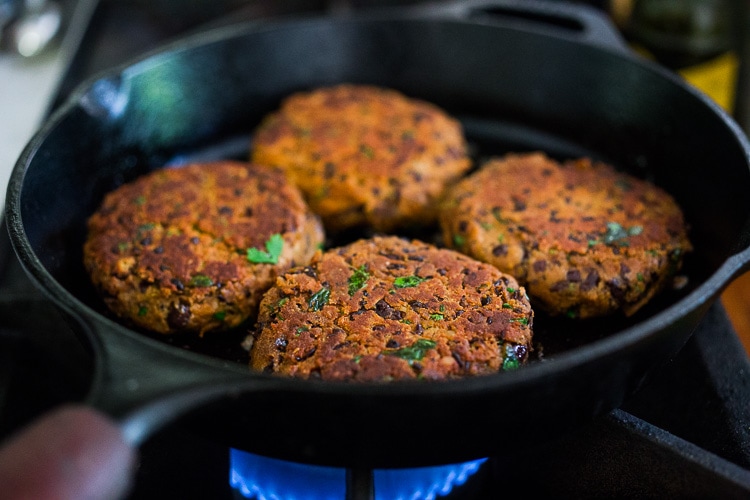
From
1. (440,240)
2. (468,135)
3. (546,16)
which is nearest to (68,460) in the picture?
(440,240)

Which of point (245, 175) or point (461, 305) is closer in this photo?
point (461, 305)

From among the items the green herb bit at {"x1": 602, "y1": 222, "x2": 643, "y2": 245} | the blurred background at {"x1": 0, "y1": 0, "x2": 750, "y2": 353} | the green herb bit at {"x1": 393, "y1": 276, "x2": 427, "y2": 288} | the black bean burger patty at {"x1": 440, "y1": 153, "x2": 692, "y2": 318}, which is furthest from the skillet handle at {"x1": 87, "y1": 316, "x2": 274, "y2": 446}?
the blurred background at {"x1": 0, "y1": 0, "x2": 750, "y2": 353}

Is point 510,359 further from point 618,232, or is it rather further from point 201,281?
point 201,281

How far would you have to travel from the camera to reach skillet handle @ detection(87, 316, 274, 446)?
0.98 metres

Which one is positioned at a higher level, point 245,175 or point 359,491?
point 245,175

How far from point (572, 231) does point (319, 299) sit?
70 cm

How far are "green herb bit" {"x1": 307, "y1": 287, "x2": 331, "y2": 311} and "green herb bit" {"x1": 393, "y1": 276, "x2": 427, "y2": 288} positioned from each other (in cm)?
16

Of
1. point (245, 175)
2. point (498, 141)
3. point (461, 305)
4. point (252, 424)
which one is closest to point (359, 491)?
point (252, 424)

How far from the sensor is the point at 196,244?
173 centimetres

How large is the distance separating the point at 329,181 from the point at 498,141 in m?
0.71

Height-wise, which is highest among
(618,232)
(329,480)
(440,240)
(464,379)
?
(464,379)

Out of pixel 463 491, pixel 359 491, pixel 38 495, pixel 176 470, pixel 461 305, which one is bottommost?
pixel 463 491

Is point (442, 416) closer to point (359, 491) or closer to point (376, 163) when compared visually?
point (359, 491)

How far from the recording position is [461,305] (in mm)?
1495
